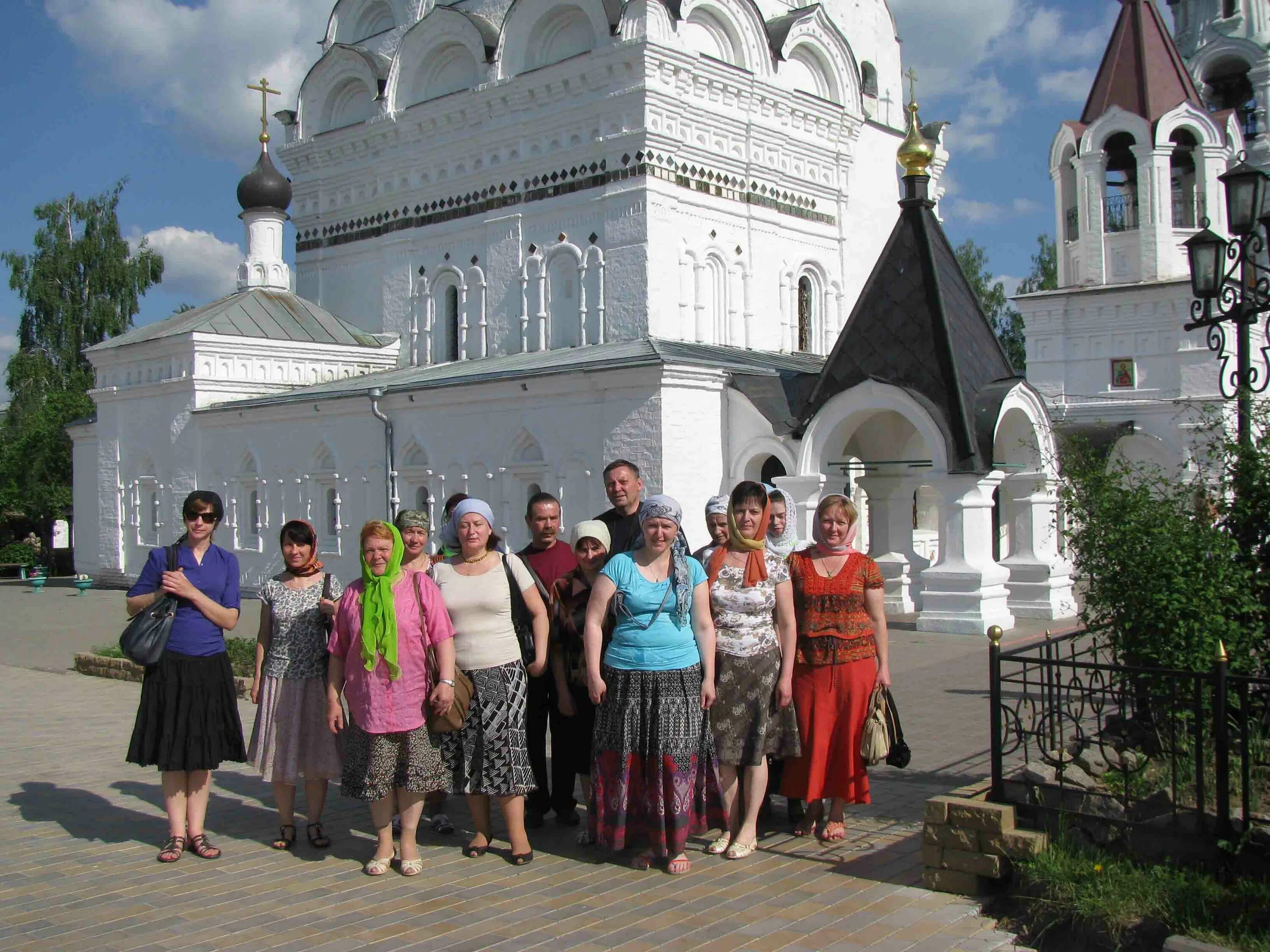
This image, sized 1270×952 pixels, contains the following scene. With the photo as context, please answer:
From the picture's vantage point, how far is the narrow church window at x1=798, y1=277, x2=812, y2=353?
19.1 m

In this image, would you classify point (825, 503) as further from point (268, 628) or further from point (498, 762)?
point (268, 628)

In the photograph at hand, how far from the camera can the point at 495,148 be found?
61.2ft

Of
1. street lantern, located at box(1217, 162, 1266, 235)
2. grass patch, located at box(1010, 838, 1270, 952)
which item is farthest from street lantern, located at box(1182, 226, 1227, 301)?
grass patch, located at box(1010, 838, 1270, 952)

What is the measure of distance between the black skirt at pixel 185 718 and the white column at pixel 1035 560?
10035mm

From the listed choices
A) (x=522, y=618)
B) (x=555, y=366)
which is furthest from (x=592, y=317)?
(x=522, y=618)

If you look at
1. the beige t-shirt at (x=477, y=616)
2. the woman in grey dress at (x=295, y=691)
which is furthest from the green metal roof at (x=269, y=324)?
the beige t-shirt at (x=477, y=616)

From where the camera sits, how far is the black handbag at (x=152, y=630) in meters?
5.06

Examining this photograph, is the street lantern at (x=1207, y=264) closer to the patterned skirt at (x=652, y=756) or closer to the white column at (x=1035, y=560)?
the white column at (x=1035, y=560)

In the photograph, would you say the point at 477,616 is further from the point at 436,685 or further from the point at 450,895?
the point at 450,895

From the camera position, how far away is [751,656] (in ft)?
16.5

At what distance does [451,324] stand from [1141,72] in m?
11.5

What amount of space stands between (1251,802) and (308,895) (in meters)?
3.56

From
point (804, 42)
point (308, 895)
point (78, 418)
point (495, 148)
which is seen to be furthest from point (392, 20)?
point (308, 895)

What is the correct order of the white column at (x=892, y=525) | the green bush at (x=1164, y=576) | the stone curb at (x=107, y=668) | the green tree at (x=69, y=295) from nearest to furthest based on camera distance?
the green bush at (x=1164, y=576) → the stone curb at (x=107, y=668) → the white column at (x=892, y=525) → the green tree at (x=69, y=295)
